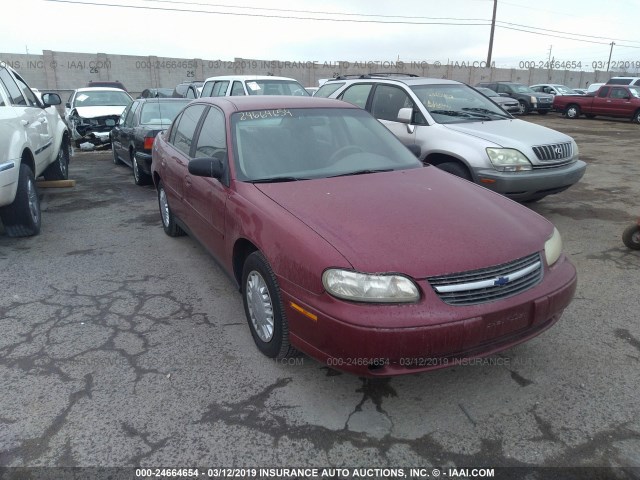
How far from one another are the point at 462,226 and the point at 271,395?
148cm

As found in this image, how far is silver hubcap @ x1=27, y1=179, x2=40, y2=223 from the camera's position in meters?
5.42

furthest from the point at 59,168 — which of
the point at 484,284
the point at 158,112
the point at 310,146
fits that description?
the point at 484,284

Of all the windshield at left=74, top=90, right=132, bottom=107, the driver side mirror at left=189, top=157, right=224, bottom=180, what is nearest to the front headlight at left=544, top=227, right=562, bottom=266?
the driver side mirror at left=189, top=157, right=224, bottom=180

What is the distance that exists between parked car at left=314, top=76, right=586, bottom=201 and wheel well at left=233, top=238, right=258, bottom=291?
3208mm

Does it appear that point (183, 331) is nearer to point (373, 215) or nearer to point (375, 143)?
point (373, 215)

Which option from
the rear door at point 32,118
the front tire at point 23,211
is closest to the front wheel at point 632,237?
the front tire at point 23,211

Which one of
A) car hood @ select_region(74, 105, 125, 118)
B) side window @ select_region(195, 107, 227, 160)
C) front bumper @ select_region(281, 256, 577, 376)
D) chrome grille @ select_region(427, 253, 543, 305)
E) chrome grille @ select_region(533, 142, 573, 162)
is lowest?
front bumper @ select_region(281, 256, 577, 376)

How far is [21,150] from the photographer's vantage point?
5238mm

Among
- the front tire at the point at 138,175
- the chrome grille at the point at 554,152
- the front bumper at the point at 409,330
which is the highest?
the chrome grille at the point at 554,152

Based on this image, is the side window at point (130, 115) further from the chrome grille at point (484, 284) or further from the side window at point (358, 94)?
the chrome grille at point (484, 284)

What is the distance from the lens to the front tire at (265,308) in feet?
9.27

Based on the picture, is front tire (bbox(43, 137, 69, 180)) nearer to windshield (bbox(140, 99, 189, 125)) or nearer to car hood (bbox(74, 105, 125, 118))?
windshield (bbox(140, 99, 189, 125))

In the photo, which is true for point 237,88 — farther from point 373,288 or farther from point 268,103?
point 373,288

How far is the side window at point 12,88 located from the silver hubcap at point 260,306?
4.63 m
